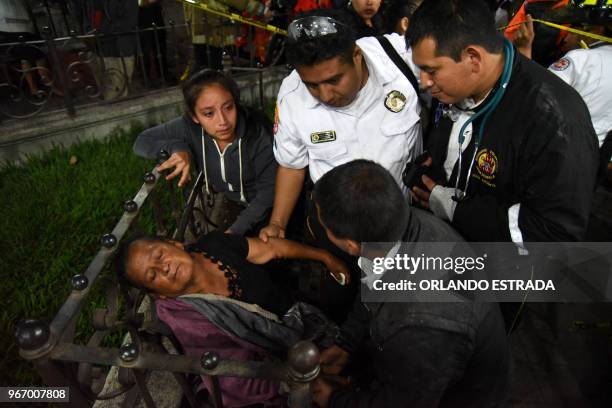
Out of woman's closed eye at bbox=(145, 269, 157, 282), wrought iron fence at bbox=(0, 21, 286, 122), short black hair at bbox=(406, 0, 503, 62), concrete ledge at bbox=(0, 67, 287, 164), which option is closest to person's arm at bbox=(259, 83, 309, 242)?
woman's closed eye at bbox=(145, 269, 157, 282)

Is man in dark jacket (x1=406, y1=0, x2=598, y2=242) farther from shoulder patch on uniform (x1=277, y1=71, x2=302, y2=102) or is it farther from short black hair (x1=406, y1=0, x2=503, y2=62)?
shoulder patch on uniform (x1=277, y1=71, x2=302, y2=102)

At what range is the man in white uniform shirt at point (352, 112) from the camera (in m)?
1.86

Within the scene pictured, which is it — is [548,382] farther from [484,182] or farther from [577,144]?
[577,144]

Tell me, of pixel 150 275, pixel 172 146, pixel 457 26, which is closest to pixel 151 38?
pixel 172 146

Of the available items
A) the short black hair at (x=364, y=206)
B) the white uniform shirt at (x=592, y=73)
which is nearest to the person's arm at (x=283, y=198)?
the short black hair at (x=364, y=206)

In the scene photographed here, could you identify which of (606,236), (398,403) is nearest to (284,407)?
(398,403)

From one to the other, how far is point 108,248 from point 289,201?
105 cm

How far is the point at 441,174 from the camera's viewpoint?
6.77ft

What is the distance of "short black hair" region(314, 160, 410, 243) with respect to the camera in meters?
1.32

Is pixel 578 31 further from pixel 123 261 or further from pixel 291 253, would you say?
pixel 123 261

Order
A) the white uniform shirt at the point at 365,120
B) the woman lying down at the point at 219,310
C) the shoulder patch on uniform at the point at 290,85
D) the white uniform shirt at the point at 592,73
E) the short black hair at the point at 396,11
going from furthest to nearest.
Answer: the short black hair at the point at 396,11 < the white uniform shirt at the point at 592,73 < the shoulder patch on uniform at the point at 290,85 < the white uniform shirt at the point at 365,120 < the woman lying down at the point at 219,310

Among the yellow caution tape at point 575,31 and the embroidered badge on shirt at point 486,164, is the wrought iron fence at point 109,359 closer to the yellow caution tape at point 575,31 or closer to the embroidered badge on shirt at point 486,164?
the embroidered badge on shirt at point 486,164

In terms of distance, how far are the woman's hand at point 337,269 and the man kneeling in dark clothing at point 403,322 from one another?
0.80m

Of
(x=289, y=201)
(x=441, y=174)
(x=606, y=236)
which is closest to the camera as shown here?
(x=441, y=174)
